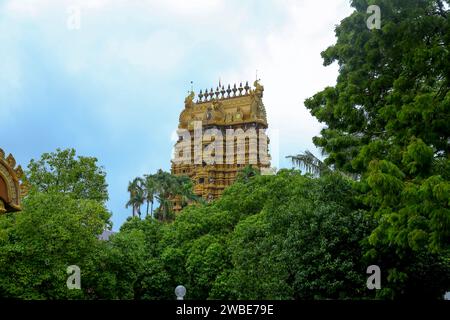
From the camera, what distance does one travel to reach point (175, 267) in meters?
32.4

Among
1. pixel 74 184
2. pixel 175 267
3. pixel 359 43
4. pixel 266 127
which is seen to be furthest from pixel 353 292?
pixel 266 127

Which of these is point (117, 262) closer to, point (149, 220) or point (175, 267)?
point (175, 267)

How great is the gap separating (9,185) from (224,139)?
209 feet

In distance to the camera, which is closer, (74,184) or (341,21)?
(341,21)

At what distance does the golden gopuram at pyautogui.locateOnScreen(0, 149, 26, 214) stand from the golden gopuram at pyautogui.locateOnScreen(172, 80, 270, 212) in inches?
2299

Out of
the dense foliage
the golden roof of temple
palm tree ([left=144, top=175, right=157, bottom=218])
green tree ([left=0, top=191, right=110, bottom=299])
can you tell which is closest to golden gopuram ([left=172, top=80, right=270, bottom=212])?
the golden roof of temple

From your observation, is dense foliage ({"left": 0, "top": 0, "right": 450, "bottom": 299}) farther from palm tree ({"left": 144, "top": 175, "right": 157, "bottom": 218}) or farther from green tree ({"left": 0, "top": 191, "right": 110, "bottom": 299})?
palm tree ({"left": 144, "top": 175, "right": 157, "bottom": 218})

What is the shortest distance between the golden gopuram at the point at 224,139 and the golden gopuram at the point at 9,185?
58.4m

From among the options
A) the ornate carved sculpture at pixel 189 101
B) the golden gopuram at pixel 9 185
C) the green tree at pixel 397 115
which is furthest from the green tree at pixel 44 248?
the ornate carved sculpture at pixel 189 101

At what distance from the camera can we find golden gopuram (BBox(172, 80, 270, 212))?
74.1 meters

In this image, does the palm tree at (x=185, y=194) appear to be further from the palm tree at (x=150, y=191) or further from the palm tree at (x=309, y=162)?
the palm tree at (x=309, y=162)

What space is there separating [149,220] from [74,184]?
5749mm

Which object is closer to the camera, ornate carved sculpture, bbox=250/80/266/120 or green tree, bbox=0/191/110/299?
green tree, bbox=0/191/110/299
